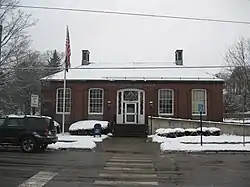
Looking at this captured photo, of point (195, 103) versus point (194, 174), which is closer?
point (194, 174)

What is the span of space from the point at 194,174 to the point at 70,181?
Result: 4045 millimetres

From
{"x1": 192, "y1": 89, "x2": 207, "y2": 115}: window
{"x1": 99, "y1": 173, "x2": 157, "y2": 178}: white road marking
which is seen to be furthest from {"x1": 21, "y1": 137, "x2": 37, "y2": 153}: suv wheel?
{"x1": 192, "y1": 89, "x2": 207, "y2": 115}: window

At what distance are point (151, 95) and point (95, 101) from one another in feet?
17.1

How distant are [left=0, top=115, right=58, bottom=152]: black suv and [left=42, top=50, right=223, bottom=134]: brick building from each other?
1654 centimetres

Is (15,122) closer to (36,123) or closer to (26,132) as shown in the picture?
(26,132)

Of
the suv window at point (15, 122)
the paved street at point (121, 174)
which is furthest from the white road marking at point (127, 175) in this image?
the suv window at point (15, 122)

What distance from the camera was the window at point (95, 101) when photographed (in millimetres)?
37719

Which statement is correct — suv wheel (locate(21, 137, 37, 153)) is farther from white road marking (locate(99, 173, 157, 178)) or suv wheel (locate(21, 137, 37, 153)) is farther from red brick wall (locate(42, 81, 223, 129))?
red brick wall (locate(42, 81, 223, 129))

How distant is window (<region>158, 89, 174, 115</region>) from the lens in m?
37.6

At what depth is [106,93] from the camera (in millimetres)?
Result: 37562

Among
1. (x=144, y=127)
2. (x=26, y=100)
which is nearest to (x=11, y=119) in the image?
(x=144, y=127)

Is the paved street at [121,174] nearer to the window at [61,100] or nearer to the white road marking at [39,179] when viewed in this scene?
the white road marking at [39,179]

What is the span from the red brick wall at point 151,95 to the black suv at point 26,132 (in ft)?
54.2

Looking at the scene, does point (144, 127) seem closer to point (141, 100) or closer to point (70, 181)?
point (141, 100)
